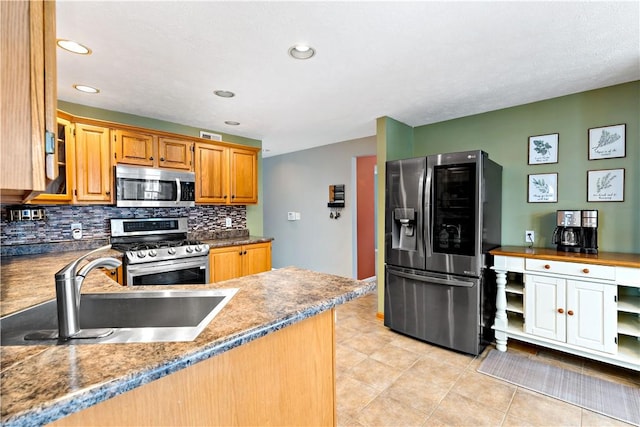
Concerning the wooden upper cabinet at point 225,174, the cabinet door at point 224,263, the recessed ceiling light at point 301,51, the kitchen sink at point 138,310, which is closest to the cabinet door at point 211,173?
the wooden upper cabinet at point 225,174

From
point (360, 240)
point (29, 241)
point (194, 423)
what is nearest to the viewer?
point (194, 423)

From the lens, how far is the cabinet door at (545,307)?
237 cm

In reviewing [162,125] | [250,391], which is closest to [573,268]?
[250,391]

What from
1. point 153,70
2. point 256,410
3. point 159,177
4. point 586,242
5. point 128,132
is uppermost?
point 153,70

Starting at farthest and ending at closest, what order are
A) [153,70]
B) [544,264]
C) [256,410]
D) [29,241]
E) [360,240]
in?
[360,240] < [29,241] < [544,264] < [153,70] < [256,410]

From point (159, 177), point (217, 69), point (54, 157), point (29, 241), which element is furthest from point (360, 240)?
point (54, 157)

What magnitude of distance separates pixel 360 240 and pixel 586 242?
2879mm

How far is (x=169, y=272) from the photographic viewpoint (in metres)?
2.89

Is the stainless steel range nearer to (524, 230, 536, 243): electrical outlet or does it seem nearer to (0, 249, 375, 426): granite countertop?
(0, 249, 375, 426): granite countertop

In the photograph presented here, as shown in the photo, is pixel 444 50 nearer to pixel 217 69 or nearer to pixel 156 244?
pixel 217 69

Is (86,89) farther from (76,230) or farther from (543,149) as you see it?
(543,149)

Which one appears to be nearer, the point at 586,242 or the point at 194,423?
the point at 194,423

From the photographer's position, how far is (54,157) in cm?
56

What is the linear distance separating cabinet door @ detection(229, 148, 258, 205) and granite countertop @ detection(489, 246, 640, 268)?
113 inches
